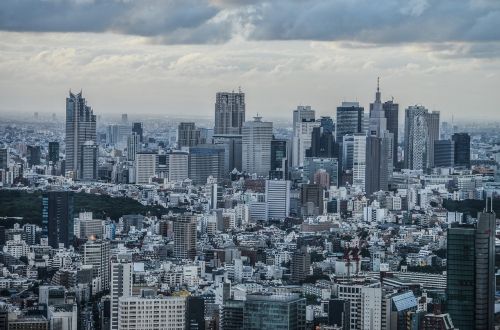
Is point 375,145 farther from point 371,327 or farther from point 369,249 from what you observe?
point 371,327

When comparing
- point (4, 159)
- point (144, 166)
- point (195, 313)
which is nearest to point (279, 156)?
point (144, 166)

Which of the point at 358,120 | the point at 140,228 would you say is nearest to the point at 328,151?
the point at 358,120

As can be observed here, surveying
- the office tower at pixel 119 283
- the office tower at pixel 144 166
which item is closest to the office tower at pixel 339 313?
the office tower at pixel 119 283

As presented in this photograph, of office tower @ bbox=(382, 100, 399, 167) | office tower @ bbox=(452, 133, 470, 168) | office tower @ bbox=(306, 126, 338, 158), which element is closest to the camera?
office tower @ bbox=(452, 133, 470, 168)

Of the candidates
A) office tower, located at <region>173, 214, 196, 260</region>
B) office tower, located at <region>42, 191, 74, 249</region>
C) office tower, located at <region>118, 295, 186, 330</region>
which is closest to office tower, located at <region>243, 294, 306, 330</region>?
office tower, located at <region>118, 295, 186, 330</region>

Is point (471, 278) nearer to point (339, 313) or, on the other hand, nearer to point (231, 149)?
point (339, 313)

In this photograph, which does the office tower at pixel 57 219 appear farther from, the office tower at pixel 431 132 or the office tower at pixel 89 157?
the office tower at pixel 89 157

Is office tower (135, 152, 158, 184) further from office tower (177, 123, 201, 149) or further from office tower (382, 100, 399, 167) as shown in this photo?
office tower (382, 100, 399, 167)
